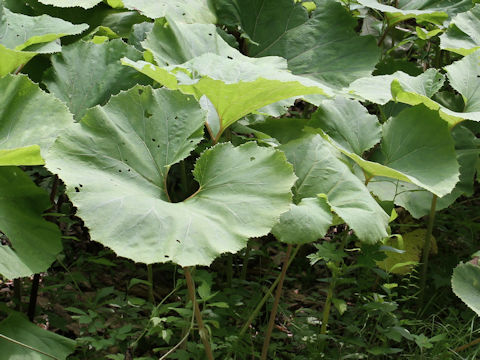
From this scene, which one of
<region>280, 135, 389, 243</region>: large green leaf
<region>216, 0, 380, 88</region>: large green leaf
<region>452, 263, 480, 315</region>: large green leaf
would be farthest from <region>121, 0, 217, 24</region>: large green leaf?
<region>452, 263, 480, 315</region>: large green leaf

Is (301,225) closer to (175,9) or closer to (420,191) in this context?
(420,191)

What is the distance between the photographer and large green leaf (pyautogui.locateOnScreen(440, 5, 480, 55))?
2.48 metres

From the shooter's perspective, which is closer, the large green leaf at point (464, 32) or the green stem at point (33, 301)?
the green stem at point (33, 301)

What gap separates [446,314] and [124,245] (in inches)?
58.3

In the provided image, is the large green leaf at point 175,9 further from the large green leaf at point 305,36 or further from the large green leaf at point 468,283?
the large green leaf at point 468,283

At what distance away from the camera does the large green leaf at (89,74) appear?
195 cm

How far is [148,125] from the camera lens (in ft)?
5.33

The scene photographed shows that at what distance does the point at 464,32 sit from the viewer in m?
2.51

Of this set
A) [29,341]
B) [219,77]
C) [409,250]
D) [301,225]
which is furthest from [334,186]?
[29,341]

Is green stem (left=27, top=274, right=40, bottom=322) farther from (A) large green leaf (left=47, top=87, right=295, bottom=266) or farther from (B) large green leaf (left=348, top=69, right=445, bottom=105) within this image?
(B) large green leaf (left=348, top=69, right=445, bottom=105)

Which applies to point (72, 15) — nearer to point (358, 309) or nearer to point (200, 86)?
point (200, 86)

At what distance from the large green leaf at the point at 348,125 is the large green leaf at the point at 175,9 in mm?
723

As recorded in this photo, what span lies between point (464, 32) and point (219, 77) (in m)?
1.27

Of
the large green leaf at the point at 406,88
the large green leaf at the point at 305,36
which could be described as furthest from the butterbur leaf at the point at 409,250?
the large green leaf at the point at 305,36
